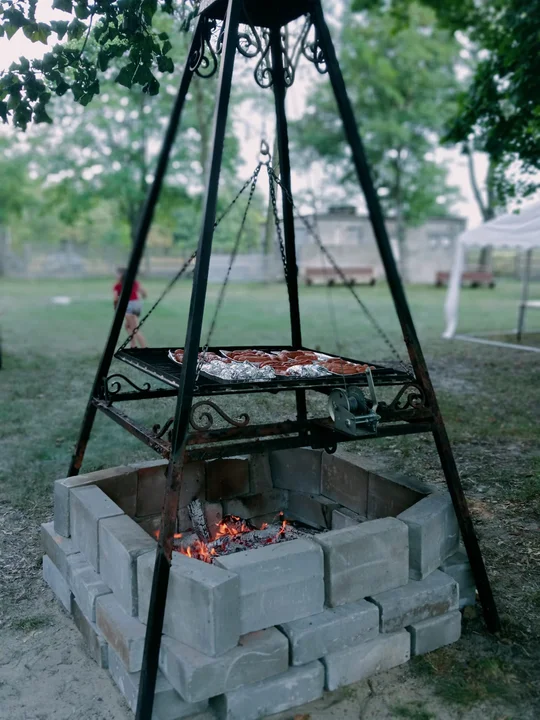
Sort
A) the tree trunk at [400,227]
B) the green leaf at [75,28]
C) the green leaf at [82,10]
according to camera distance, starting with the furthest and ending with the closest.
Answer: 1. the tree trunk at [400,227]
2. the green leaf at [75,28]
3. the green leaf at [82,10]

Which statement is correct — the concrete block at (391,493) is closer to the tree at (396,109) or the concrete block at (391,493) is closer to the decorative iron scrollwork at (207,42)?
the decorative iron scrollwork at (207,42)

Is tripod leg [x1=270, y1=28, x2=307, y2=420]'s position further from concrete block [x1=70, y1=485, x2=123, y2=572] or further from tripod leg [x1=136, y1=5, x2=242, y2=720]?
concrete block [x1=70, y1=485, x2=123, y2=572]

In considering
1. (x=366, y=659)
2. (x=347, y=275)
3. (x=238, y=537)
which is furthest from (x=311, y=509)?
(x=347, y=275)

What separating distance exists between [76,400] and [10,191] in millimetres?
33793

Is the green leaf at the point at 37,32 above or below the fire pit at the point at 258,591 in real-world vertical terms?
above

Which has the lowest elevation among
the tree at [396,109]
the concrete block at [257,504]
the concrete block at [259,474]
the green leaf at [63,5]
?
the concrete block at [257,504]

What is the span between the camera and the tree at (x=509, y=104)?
777 centimetres

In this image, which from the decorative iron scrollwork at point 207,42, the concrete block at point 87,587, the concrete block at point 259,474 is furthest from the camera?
the concrete block at point 259,474

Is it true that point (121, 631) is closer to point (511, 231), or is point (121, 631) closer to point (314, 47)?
point (314, 47)

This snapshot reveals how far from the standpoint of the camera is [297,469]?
4109 millimetres

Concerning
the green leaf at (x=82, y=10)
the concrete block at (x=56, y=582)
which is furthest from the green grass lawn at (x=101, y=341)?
the green leaf at (x=82, y=10)

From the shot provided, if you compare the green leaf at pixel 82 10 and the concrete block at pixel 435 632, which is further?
the green leaf at pixel 82 10

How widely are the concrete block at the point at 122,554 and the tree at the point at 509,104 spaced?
22.8 feet

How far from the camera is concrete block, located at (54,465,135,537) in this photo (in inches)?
136
